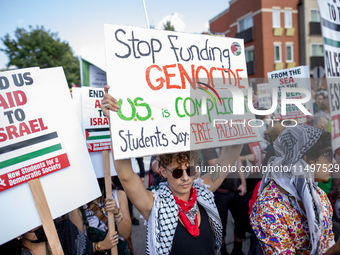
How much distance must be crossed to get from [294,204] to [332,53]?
4.10ft

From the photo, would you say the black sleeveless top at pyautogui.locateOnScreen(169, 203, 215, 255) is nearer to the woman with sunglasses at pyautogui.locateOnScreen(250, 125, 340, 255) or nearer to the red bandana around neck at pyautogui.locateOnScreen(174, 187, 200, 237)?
the red bandana around neck at pyautogui.locateOnScreen(174, 187, 200, 237)

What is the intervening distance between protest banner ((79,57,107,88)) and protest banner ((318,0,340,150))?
9.05ft

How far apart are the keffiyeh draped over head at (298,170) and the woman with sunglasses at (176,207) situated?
2.01ft

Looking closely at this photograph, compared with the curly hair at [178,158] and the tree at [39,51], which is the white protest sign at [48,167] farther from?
the tree at [39,51]

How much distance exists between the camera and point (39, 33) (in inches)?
1086

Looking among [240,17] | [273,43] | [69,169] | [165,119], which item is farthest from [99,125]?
[240,17]

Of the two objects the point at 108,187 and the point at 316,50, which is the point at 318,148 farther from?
the point at 316,50

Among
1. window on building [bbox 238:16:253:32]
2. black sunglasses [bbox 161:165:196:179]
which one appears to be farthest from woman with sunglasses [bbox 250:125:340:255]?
window on building [bbox 238:16:253:32]

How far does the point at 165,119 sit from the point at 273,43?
20.5m

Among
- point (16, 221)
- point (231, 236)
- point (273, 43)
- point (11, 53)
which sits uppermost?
point (11, 53)

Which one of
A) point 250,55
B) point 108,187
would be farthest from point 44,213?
point 250,55

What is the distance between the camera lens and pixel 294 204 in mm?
1831

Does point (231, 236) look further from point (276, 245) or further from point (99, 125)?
point (99, 125)

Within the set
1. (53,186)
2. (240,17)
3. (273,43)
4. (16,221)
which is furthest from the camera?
(240,17)
